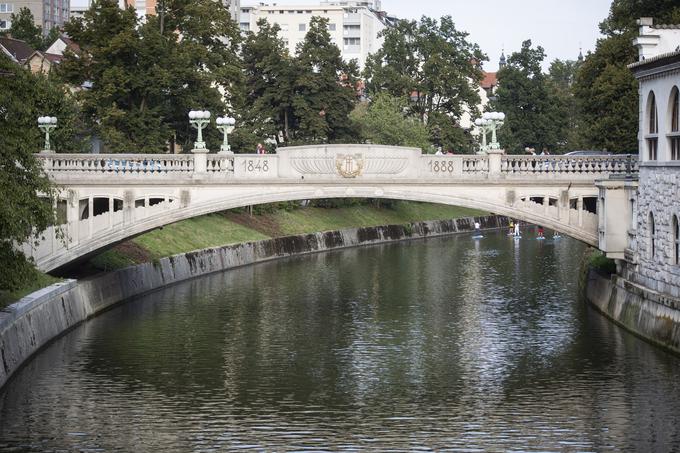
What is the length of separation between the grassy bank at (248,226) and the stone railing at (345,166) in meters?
7.36

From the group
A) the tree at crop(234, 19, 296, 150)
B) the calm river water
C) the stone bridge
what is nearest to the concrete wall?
the calm river water

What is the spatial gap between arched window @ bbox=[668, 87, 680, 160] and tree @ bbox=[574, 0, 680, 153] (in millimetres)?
20785

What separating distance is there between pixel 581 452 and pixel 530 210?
22189 millimetres

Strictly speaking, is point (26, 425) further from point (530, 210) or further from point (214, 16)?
point (214, 16)

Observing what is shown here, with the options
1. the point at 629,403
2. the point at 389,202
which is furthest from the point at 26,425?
the point at 389,202

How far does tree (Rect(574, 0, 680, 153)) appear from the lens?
233ft

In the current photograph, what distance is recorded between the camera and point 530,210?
183ft

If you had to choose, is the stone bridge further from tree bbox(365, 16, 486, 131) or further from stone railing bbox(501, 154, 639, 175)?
tree bbox(365, 16, 486, 131)

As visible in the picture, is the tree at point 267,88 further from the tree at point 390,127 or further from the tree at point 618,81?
the tree at point 618,81

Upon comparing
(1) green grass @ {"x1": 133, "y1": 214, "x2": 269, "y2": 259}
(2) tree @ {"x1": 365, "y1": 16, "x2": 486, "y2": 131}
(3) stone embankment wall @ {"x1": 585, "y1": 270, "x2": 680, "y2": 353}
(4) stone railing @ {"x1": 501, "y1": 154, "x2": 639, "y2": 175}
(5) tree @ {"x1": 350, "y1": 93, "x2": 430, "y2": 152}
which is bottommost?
(3) stone embankment wall @ {"x1": 585, "y1": 270, "x2": 680, "y2": 353}

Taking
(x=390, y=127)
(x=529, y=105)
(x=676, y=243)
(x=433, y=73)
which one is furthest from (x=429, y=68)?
(x=676, y=243)

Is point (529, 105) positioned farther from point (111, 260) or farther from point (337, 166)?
point (337, 166)

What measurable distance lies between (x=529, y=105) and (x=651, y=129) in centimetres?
8272

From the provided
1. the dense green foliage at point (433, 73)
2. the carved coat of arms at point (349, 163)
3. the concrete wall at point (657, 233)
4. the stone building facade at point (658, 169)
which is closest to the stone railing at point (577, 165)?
the stone building facade at point (658, 169)
